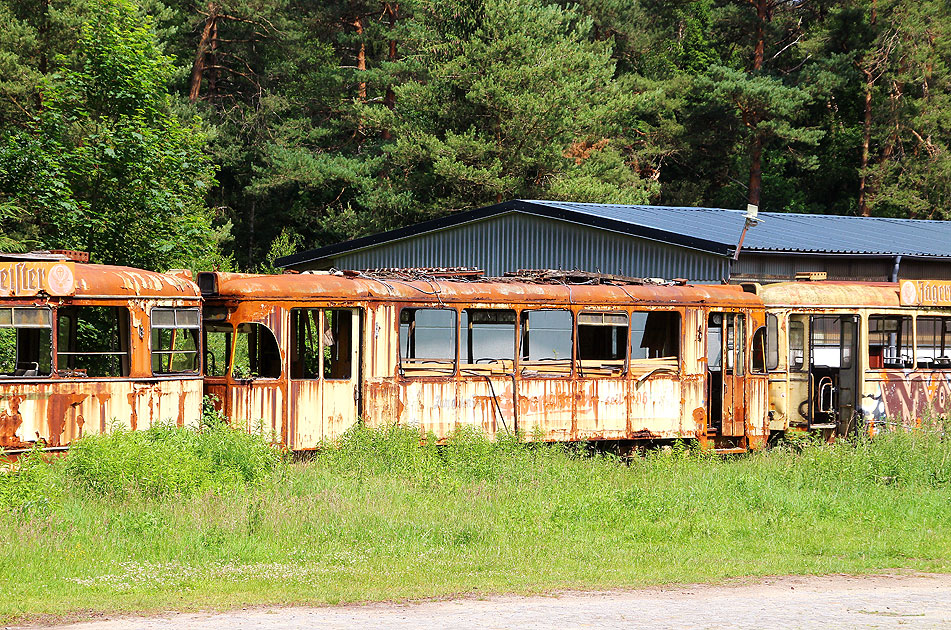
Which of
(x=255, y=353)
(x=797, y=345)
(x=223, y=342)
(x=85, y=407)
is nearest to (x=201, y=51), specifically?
(x=223, y=342)

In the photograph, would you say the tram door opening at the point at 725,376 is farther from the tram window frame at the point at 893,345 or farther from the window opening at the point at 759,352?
the tram window frame at the point at 893,345

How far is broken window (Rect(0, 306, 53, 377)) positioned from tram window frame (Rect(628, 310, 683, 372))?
903cm

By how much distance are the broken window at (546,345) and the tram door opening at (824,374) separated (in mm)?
4327

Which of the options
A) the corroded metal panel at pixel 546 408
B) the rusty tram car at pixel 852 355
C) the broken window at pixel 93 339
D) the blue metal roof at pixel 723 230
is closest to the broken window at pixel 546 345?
the corroded metal panel at pixel 546 408

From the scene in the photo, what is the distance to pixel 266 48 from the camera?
5106 cm

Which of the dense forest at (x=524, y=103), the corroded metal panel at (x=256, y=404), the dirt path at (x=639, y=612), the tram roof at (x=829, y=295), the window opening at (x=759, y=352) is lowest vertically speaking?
the dirt path at (x=639, y=612)

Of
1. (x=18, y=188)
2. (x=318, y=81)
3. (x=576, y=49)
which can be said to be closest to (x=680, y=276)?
(x=18, y=188)

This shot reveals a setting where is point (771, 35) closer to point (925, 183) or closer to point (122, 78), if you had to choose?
point (925, 183)

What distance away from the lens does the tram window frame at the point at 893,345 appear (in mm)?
20094

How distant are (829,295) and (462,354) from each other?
22.5 feet

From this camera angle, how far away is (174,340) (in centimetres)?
1518

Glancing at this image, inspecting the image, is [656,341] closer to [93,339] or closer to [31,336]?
[93,339]

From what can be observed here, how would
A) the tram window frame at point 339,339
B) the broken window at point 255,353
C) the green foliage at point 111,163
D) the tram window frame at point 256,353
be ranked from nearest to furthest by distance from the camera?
1. the tram window frame at point 256,353
2. the broken window at point 255,353
3. the tram window frame at point 339,339
4. the green foliage at point 111,163

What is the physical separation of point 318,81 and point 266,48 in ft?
10.0
